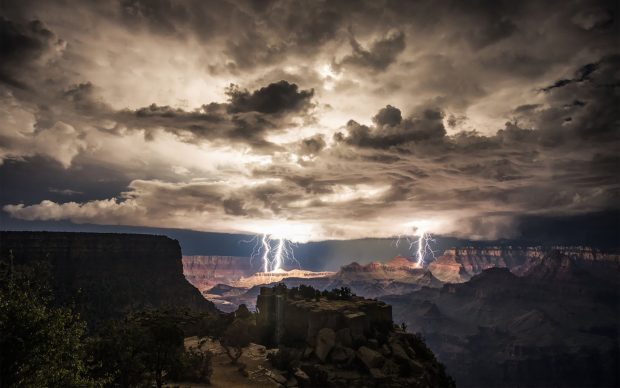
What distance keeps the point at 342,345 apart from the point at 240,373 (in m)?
13.4

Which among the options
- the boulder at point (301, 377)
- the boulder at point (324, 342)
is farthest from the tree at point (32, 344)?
the boulder at point (324, 342)

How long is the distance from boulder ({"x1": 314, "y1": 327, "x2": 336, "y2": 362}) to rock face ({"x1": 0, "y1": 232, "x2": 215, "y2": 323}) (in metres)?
72.4

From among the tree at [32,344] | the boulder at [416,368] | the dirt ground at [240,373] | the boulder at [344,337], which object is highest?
the tree at [32,344]

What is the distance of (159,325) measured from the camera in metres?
42.0

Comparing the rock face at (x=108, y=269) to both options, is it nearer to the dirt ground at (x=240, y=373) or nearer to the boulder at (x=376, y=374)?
the dirt ground at (x=240, y=373)

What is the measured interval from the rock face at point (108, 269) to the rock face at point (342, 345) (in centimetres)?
6147

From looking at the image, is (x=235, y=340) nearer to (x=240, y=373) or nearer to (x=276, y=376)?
(x=240, y=373)

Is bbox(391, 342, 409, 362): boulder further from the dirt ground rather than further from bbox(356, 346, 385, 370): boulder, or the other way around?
the dirt ground

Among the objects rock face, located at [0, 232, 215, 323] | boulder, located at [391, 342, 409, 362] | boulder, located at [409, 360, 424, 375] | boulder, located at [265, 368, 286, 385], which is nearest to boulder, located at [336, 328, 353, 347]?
boulder, located at [391, 342, 409, 362]

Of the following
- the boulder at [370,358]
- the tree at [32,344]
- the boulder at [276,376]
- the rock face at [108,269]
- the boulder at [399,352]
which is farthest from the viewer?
the rock face at [108,269]

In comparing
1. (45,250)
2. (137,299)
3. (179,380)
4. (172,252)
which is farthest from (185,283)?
(179,380)

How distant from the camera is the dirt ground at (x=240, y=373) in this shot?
4478 centimetres

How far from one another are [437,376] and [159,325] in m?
34.7

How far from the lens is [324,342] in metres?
49.2
